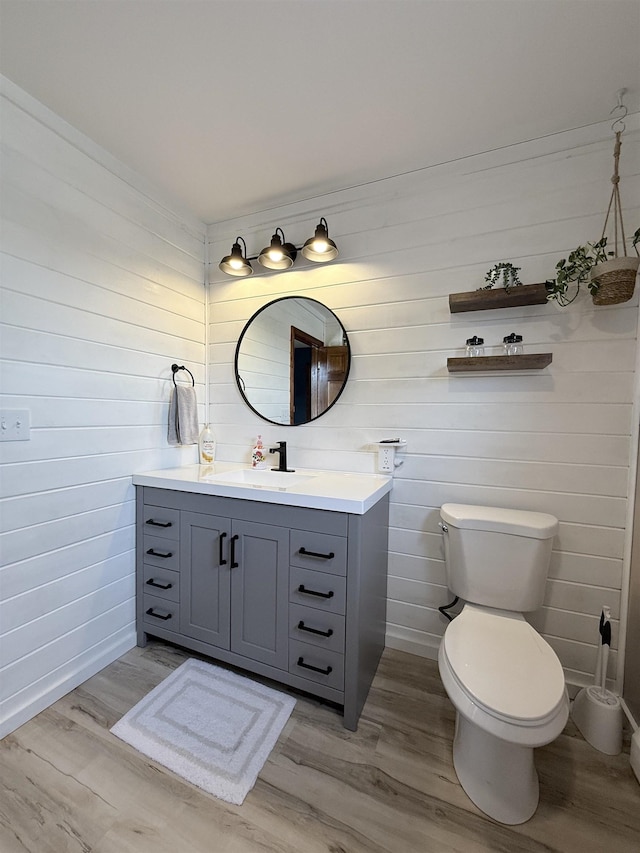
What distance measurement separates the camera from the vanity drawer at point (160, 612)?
5.85 ft

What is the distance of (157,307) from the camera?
1.98 metres

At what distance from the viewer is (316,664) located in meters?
1.46

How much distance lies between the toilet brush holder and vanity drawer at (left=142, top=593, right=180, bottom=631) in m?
1.83

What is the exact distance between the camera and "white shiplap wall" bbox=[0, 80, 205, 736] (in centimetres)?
136

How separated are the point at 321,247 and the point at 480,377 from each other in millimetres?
1061

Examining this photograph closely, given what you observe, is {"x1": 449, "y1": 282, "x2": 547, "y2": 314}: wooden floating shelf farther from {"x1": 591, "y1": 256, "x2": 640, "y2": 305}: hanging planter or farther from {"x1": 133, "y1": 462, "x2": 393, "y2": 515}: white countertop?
{"x1": 133, "y1": 462, "x2": 393, "y2": 515}: white countertop

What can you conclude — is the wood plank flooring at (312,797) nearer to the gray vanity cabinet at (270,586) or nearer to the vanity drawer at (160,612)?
the gray vanity cabinet at (270,586)

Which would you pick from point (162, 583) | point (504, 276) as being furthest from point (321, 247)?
point (162, 583)

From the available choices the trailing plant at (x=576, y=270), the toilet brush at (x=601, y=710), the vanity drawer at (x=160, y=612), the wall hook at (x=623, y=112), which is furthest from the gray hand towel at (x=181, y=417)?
the wall hook at (x=623, y=112)

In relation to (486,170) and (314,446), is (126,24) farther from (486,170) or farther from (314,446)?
(314,446)

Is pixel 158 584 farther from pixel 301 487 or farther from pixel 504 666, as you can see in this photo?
pixel 504 666

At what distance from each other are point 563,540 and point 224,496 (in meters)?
1.56

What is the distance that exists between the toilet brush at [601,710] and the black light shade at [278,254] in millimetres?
2270

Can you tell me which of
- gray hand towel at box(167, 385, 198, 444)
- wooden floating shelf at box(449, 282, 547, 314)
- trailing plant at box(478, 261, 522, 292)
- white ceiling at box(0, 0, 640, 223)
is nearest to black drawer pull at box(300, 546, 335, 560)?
gray hand towel at box(167, 385, 198, 444)
